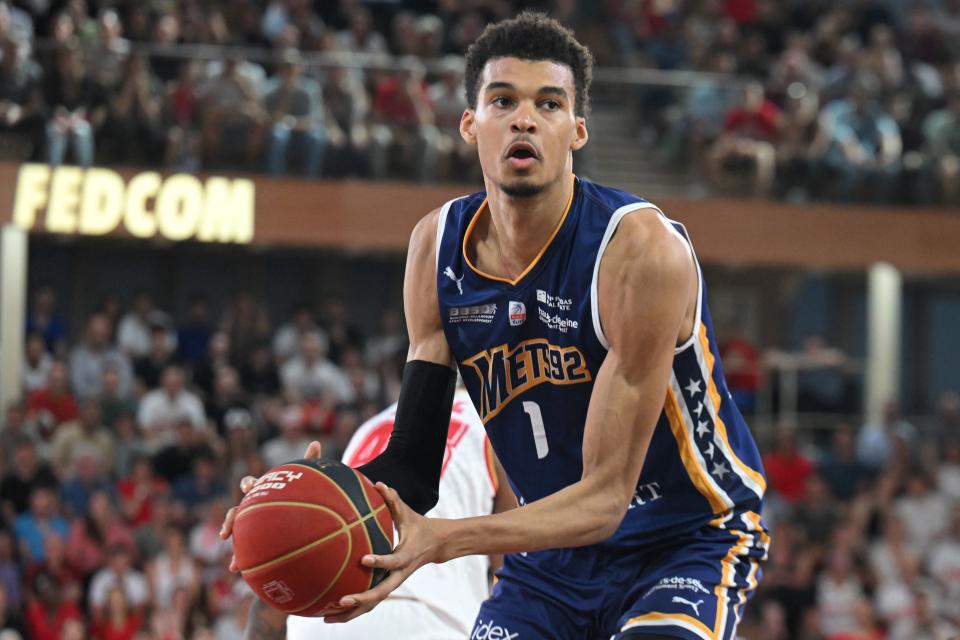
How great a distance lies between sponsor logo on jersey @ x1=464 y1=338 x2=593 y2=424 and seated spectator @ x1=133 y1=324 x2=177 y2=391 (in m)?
9.87

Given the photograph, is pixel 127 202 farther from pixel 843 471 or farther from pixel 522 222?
pixel 522 222

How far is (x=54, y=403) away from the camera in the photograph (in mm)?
13055

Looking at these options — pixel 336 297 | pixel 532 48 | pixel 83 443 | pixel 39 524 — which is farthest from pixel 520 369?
pixel 336 297

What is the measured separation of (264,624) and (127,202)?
9.75 meters

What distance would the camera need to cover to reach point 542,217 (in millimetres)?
3992

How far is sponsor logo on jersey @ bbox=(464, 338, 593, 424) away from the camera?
3932mm

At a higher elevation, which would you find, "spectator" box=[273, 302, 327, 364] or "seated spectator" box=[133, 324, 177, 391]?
"spectator" box=[273, 302, 327, 364]

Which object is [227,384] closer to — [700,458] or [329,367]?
[329,367]

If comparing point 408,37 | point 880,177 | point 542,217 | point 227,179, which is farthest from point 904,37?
point 542,217

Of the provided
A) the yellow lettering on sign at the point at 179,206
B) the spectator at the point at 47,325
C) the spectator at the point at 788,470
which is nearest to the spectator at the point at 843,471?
the spectator at the point at 788,470

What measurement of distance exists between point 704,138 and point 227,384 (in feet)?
19.8

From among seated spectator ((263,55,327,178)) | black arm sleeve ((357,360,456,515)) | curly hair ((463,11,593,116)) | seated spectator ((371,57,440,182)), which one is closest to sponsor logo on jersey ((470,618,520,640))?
black arm sleeve ((357,360,456,515))

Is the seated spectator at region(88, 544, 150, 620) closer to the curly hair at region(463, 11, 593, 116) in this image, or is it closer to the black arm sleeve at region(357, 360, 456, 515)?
the black arm sleeve at region(357, 360, 456, 515)

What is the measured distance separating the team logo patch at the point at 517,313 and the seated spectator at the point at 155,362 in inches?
393
